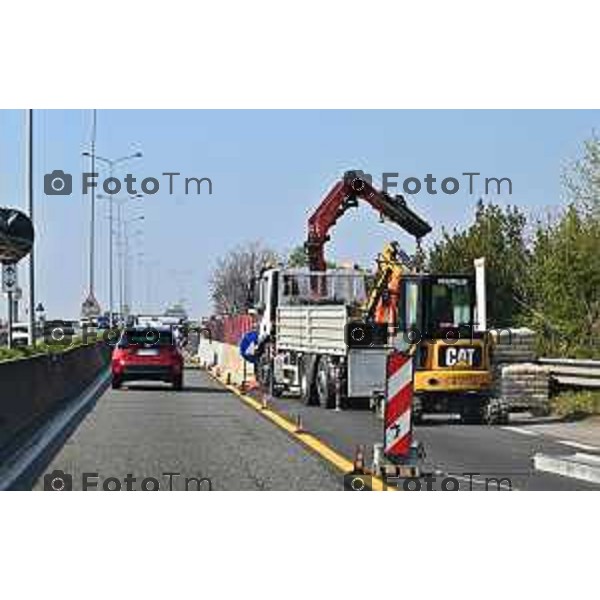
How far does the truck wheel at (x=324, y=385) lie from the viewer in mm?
25750

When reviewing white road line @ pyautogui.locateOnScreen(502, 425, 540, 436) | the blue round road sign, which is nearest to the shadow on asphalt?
the blue round road sign

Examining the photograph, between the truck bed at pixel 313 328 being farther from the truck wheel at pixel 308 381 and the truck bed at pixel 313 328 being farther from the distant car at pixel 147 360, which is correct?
the distant car at pixel 147 360

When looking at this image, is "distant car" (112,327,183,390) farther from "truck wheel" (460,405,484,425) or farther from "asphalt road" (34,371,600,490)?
"truck wheel" (460,405,484,425)

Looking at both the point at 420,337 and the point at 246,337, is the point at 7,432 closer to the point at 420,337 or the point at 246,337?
the point at 420,337

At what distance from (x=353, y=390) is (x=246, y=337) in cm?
1016

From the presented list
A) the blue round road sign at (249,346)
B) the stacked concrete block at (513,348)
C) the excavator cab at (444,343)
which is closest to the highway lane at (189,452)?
the excavator cab at (444,343)

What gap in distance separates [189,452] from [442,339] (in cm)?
752

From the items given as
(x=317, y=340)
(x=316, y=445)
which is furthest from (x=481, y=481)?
(x=317, y=340)

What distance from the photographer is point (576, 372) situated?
82.8ft

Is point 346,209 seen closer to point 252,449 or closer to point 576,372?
point 576,372

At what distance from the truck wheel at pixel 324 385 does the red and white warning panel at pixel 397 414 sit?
11.1m

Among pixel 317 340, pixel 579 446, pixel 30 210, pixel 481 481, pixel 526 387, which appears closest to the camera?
pixel 481 481

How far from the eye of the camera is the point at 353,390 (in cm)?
2447
